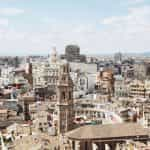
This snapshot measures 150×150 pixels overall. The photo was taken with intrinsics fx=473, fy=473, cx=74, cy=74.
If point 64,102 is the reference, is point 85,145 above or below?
below

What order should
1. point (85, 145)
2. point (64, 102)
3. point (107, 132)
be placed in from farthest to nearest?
point (64, 102) → point (85, 145) → point (107, 132)

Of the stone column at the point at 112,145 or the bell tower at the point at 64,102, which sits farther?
the bell tower at the point at 64,102

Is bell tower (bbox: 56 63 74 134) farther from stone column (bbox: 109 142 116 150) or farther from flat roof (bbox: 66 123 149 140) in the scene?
stone column (bbox: 109 142 116 150)

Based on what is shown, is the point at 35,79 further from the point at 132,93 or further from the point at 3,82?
the point at 132,93

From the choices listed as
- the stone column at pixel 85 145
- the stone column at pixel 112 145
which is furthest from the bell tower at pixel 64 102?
the stone column at pixel 112 145

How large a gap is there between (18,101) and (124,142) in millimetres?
36966

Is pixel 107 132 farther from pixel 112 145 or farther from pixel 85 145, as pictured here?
pixel 85 145

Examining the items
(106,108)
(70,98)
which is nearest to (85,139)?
(70,98)

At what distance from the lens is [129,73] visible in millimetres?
143125

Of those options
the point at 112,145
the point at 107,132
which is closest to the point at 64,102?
the point at 107,132

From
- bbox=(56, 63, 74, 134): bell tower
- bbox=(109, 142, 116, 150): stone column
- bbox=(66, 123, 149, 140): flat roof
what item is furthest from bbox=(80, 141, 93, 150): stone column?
bbox=(56, 63, 74, 134): bell tower

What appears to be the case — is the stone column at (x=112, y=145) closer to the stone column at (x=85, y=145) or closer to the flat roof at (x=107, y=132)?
the flat roof at (x=107, y=132)

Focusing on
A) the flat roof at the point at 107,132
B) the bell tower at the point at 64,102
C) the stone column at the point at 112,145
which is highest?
the bell tower at the point at 64,102

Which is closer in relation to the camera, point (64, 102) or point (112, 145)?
point (112, 145)
